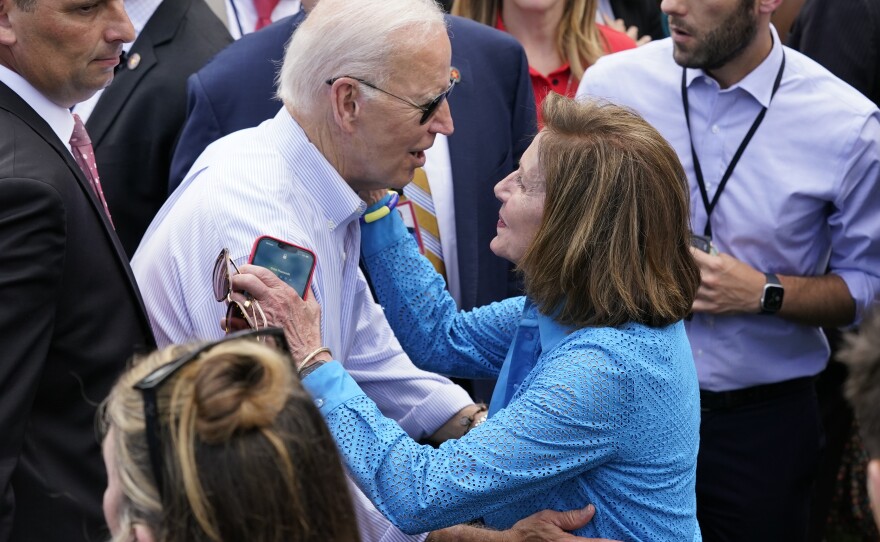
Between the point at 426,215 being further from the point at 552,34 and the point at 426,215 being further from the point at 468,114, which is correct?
the point at 552,34

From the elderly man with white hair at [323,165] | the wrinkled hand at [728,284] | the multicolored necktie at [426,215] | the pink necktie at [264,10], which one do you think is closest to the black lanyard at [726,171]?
the wrinkled hand at [728,284]

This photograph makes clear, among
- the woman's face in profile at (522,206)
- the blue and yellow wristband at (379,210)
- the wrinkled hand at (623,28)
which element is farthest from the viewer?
the wrinkled hand at (623,28)

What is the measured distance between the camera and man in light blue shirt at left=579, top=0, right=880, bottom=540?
3.62 meters

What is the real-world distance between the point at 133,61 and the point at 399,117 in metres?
1.72

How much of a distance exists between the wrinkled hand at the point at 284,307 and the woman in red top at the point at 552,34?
235 centimetres

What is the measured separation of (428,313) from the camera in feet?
10.2

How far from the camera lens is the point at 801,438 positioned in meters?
3.83

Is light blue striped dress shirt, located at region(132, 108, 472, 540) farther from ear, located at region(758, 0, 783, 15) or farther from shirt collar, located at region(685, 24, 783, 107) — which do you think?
ear, located at region(758, 0, 783, 15)

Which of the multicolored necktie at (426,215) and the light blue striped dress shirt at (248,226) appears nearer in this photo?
the light blue striped dress shirt at (248,226)

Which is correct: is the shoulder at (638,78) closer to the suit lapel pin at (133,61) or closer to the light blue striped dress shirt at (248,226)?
the light blue striped dress shirt at (248,226)

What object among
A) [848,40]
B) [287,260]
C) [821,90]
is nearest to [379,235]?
[287,260]

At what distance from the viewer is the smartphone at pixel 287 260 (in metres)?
2.42

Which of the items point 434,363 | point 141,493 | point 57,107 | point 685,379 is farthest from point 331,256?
point 141,493

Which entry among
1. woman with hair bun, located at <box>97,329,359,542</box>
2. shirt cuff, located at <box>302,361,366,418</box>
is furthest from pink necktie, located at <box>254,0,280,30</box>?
woman with hair bun, located at <box>97,329,359,542</box>
